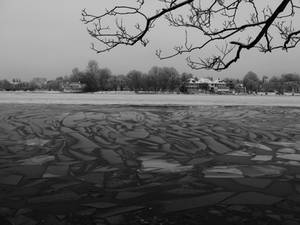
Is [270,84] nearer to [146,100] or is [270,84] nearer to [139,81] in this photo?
[139,81]

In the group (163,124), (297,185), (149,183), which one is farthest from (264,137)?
(149,183)

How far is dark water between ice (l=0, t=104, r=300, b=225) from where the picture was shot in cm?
444

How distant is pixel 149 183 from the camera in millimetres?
5742

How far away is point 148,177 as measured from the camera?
6082 mm

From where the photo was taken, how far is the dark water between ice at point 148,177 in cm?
444

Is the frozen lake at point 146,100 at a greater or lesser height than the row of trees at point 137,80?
lesser

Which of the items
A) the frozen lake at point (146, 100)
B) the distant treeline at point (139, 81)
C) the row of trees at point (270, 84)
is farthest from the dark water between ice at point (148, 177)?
the row of trees at point (270, 84)

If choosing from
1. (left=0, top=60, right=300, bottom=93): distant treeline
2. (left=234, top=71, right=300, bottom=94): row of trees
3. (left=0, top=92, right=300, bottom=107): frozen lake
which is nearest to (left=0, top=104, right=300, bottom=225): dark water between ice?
(left=0, top=92, right=300, bottom=107): frozen lake

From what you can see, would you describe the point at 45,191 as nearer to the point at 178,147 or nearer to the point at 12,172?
the point at 12,172

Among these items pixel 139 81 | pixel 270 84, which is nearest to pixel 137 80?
pixel 139 81

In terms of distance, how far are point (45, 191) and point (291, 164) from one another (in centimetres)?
485

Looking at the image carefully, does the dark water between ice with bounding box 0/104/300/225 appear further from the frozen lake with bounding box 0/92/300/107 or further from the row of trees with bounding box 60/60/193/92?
the row of trees with bounding box 60/60/193/92

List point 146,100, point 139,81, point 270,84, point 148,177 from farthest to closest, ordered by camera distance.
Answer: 1. point 270,84
2. point 139,81
3. point 146,100
4. point 148,177

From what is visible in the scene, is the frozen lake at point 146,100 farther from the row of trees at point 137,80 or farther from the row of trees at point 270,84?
the row of trees at point 270,84
